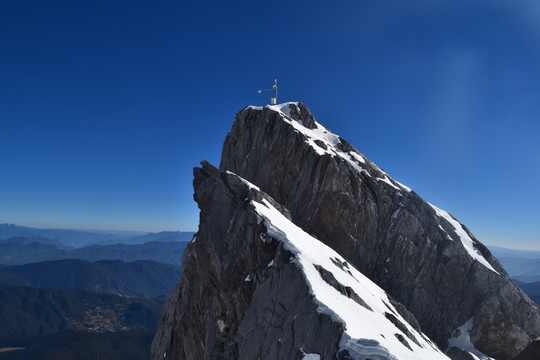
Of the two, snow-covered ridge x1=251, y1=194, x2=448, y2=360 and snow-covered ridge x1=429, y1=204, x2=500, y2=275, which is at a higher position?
snow-covered ridge x1=429, y1=204, x2=500, y2=275

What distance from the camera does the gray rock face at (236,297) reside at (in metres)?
22.2

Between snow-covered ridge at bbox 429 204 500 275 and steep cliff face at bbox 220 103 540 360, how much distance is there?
24 cm

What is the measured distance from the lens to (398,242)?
5209 centimetres

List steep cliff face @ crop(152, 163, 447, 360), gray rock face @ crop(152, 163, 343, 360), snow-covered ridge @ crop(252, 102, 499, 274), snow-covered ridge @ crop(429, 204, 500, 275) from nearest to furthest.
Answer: steep cliff face @ crop(152, 163, 447, 360), gray rock face @ crop(152, 163, 343, 360), snow-covered ridge @ crop(429, 204, 500, 275), snow-covered ridge @ crop(252, 102, 499, 274)

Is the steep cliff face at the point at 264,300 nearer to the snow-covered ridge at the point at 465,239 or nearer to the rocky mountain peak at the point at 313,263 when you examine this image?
the rocky mountain peak at the point at 313,263

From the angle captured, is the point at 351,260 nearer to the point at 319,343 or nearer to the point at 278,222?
the point at 278,222

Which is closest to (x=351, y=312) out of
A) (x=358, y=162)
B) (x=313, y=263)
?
(x=313, y=263)

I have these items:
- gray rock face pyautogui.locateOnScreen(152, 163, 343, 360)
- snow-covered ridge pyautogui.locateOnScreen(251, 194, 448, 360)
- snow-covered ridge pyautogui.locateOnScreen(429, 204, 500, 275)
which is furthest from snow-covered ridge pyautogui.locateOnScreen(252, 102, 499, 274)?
snow-covered ridge pyautogui.locateOnScreen(251, 194, 448, 360)

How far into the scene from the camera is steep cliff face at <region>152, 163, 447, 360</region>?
20297 mm

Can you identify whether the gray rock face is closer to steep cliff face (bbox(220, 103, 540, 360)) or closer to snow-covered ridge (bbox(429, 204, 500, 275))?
steep cliff face (bbox(220, 103, 540, 360))

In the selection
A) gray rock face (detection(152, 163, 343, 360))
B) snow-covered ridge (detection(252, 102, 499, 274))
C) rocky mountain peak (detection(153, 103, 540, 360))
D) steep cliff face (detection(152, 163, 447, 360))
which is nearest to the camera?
steep cliff face (detection(152, 163, 447, 360))

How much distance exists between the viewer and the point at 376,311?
88.9ft

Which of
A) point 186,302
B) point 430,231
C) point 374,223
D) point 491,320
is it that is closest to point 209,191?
point 186,302

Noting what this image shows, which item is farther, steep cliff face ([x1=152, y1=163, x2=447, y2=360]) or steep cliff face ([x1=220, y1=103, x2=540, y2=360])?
steep cliff face ([x1=220, y1=103, x2=540, y2=360])
